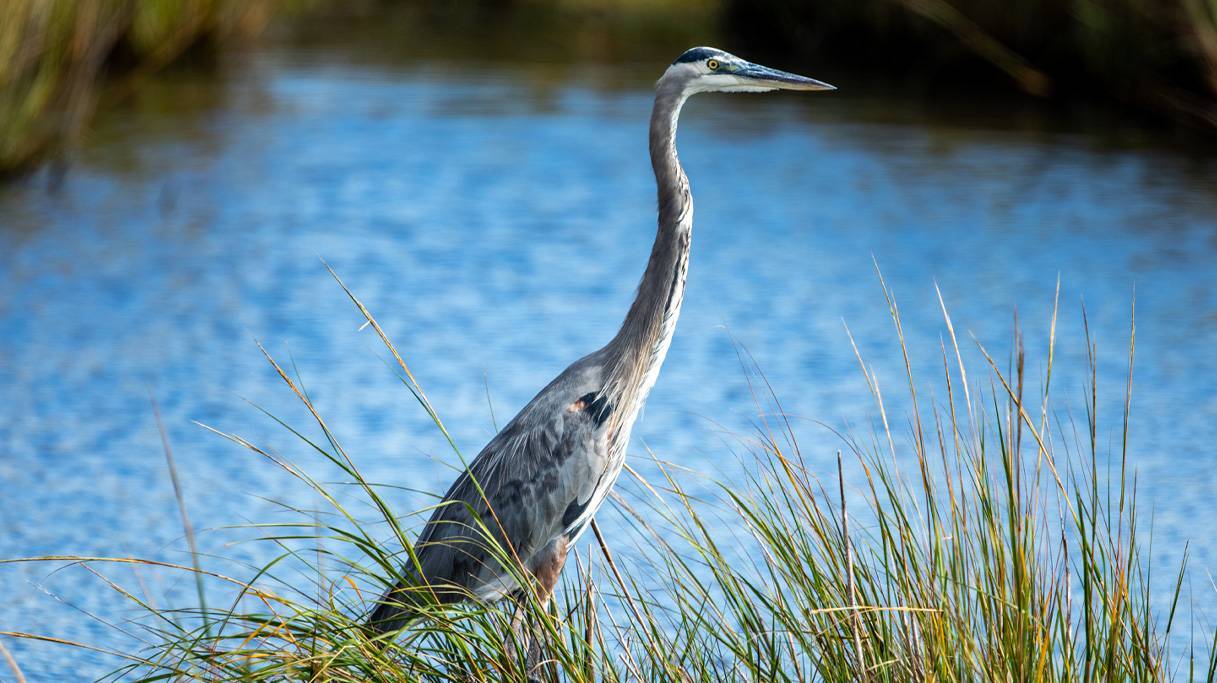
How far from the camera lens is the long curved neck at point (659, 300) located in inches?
120

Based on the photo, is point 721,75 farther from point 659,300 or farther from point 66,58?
point 66,58

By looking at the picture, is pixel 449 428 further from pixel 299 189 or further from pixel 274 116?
pixel 274 116

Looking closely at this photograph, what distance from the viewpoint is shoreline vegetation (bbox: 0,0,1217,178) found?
8359mm

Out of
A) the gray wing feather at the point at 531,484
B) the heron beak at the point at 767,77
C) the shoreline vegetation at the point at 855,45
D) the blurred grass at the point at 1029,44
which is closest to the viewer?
the gray wing feather at the point at 531,484

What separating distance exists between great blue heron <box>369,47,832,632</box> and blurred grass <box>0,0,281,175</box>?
18.2ft

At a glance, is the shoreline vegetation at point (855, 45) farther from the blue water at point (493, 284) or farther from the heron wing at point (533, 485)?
the heron wing at point (533, 485)

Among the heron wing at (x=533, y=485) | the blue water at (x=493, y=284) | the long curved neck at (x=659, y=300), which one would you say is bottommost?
the blue water at (x=493, y=284)

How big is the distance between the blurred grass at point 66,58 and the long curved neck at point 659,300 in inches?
219

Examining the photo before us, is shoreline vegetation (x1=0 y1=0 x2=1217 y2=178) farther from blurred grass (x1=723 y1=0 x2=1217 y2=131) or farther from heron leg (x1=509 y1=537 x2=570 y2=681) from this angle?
heron leg (x1=509 y1=537 x2=570 y2=681)

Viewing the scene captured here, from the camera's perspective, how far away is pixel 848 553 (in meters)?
2.41

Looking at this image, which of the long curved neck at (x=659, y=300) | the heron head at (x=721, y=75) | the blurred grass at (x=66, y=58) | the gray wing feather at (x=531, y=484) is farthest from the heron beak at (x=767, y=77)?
the blurred grass at (x=66, y=58)

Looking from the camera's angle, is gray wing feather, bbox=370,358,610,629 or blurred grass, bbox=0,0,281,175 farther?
blurred grass, bbox=0,0,281,175

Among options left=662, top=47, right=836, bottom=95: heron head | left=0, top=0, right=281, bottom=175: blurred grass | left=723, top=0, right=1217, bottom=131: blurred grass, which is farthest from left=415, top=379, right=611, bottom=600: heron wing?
left=723, top=0, right=1217, bottom=131: blurred grass

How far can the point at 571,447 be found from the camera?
10.00ft
